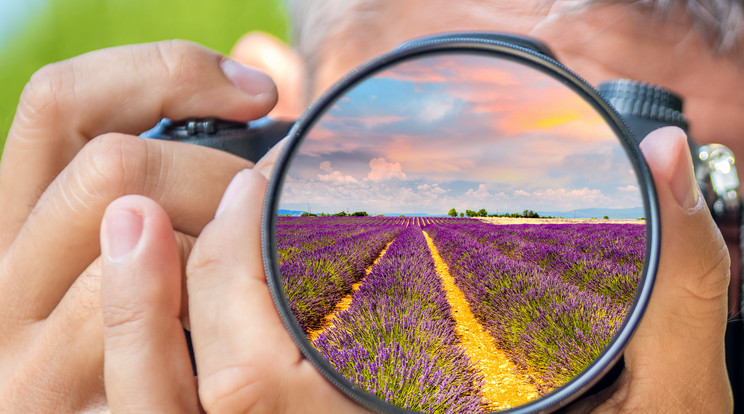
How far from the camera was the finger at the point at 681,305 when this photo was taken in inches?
23.0

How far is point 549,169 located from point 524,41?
6.5 inches

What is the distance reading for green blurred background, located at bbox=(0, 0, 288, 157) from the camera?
4051mm

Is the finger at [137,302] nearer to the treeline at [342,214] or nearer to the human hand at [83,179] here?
the human hand at [83,179]

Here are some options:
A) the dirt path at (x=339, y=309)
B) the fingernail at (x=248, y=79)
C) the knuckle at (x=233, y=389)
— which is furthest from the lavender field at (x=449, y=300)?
the fingernail at (x=248, y=79)

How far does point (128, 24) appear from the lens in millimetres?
4254

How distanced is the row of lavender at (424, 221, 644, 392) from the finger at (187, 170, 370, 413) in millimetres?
227

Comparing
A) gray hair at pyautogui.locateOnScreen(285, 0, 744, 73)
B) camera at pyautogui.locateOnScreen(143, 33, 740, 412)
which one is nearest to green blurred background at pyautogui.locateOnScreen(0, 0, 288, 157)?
gray hair at pyautogui.locateOnScreen(285, 0, 744, 73)

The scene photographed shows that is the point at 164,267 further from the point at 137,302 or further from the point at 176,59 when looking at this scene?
the point at 176,59

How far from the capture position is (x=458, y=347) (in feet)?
1.86

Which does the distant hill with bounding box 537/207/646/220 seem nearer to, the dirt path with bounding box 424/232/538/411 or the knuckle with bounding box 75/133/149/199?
the dirt path with bounding box 424/232/538/411

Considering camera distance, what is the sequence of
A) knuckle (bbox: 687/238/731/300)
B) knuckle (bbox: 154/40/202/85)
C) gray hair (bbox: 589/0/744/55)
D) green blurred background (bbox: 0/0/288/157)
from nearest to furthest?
knuckle (bbox: 687/238/731/300), knuckle (bbox: 154/40/202/85), gray hair (bbox: 589/0/744/55), green blurred background (bbox: 0/0/288/157)

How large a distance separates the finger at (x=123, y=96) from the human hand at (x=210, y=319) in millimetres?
222

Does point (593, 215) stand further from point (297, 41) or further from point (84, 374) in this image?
point (297, 41)

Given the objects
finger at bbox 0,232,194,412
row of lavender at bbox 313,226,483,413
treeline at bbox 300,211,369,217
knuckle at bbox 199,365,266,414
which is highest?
treeline at bbox 300,211,369,217
